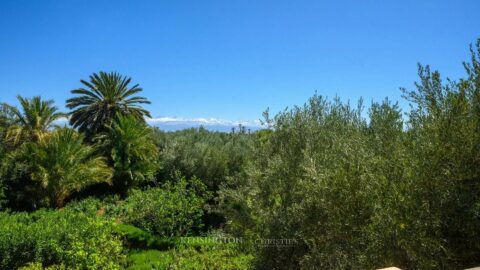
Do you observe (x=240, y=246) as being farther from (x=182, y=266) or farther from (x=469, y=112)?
(x=469, y=112)

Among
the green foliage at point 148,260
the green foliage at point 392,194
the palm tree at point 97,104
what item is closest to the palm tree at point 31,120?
the palm tree at point 97,104

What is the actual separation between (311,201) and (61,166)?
19.7 metres

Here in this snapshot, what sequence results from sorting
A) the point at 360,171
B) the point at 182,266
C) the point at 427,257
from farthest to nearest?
1. the point at 182,266
2. the point at 360,171
3. the point at 427,257

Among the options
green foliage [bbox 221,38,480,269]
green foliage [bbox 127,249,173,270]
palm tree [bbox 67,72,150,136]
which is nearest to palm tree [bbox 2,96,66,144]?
palm tree [bbox 67,72,150,136]

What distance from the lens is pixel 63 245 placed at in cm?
1425

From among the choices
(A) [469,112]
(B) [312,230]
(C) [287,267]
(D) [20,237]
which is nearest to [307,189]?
(B) [312,230]

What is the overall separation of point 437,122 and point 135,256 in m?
13.8

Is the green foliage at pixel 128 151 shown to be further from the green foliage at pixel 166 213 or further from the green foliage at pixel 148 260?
the green foliage at pixel 148 260

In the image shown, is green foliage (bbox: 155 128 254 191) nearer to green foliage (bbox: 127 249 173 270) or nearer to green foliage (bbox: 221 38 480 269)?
green foliage (bbox: 127 249 173 270)

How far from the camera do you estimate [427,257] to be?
16.8ft

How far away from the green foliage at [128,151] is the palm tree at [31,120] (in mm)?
4002

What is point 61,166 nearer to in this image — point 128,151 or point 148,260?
point 128,151

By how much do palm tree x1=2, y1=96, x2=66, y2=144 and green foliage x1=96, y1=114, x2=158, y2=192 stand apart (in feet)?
13.1

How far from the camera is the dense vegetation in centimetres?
529
